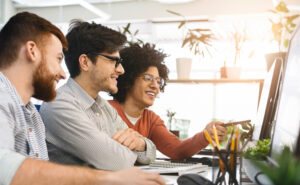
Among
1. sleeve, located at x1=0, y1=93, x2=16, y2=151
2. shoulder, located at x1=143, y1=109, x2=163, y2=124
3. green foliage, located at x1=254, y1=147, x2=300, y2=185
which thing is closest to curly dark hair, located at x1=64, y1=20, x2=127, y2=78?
shoulder, located at x1=143, y1=109, x2=163, y2=124

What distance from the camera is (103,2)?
21.1 ft

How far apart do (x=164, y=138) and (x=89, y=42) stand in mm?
842

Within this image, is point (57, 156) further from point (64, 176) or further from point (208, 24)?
point (208, 24)

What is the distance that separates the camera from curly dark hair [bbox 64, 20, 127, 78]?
1.80 metres

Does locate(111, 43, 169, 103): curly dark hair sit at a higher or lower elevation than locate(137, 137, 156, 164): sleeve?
higher

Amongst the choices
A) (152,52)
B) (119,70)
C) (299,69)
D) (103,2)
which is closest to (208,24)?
(103,2)

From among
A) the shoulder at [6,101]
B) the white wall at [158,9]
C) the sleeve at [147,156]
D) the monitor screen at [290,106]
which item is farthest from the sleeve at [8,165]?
the white wall at [158,9]

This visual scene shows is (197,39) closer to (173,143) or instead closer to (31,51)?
(173,143)

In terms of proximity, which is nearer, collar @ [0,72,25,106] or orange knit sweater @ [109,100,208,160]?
collar @ [0,72,25,106]

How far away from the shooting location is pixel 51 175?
0.84m

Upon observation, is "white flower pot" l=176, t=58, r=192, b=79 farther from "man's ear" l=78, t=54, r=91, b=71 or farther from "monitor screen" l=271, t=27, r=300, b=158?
"monitor screen" l=271, t=27, r=300, b=158

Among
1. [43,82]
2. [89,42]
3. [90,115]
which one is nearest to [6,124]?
[43,82]

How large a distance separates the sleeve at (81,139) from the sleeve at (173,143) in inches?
24.2

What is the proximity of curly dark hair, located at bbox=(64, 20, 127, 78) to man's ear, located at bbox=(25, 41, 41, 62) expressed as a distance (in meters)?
0.59
